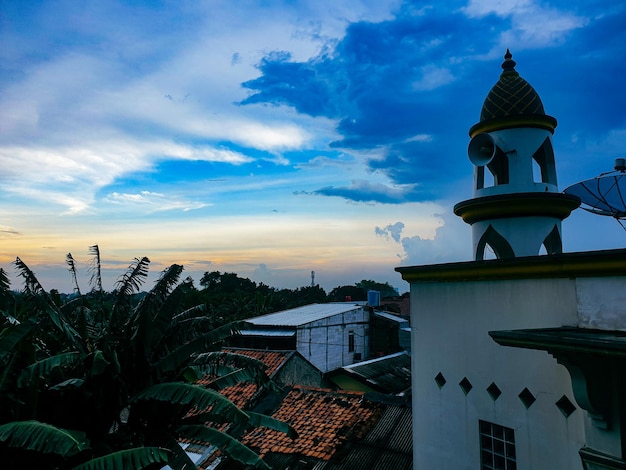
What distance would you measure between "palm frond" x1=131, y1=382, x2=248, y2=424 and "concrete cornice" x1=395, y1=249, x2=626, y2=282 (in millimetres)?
4334

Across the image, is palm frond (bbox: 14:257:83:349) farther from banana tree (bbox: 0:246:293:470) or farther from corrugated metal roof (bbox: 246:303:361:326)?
corrugated metal roof (bbox: 246:303:361:326)

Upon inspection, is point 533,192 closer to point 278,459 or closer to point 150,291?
point 150,291

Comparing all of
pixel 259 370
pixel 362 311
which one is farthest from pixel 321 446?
pixel 362 311

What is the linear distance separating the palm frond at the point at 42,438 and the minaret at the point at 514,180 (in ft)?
27.9

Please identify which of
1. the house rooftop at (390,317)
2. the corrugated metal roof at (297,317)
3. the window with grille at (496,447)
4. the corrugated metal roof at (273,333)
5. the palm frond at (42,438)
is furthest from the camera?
the house rooftop at (390,317)

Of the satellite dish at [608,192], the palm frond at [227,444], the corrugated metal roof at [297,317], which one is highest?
the satellite dish at [608,192]

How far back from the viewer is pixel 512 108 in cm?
1036

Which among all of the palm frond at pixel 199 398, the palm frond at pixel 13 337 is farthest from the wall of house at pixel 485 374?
the palm frond at pixel 13 337

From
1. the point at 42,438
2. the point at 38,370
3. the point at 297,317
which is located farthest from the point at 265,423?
the point at 297,317

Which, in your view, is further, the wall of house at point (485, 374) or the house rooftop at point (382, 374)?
the house rooftop at point (382, 374)

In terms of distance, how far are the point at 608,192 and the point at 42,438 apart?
10045mm

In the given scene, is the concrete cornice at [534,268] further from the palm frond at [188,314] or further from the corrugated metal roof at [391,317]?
the corrugated metal roof at [391,317]

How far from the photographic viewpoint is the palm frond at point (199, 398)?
24.5 feet

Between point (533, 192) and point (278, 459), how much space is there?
31.2 ft
